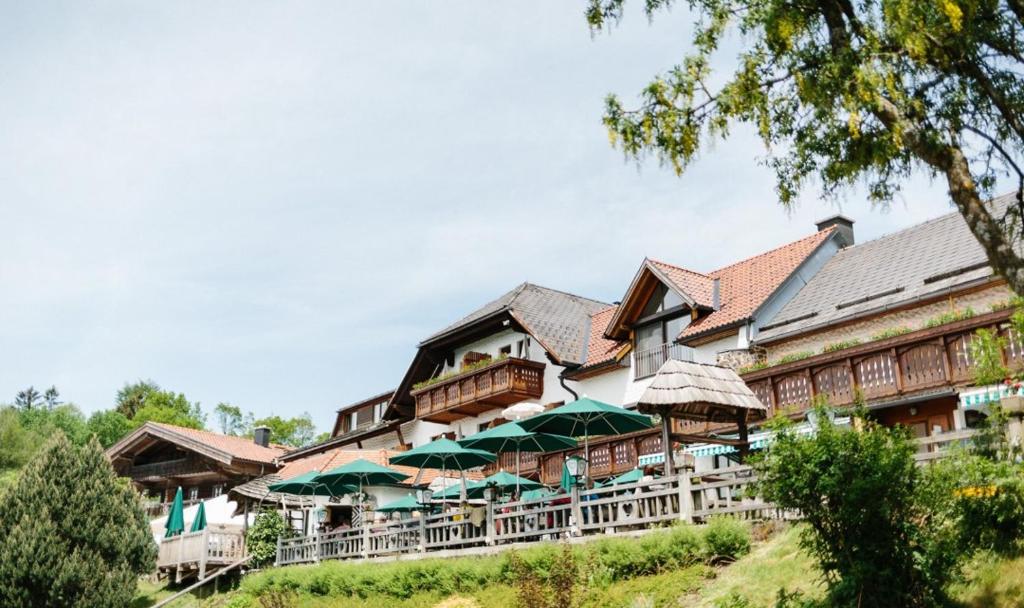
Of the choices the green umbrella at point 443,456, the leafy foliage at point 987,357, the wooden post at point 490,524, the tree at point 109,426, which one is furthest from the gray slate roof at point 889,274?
the tree at point 109,426

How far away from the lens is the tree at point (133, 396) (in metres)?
80.0

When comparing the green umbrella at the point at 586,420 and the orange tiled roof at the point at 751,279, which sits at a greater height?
the orange tiled roof at the point at 751,279

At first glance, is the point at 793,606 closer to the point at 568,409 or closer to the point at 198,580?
the point at 568,409

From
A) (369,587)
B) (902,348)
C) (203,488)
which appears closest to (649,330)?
(902,348)

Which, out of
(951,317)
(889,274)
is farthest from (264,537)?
(951,317)

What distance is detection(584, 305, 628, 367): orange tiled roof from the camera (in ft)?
104

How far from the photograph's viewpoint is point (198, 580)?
3011cm

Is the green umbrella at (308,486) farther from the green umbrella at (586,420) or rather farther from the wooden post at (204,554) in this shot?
the green umbrella at (586,420)

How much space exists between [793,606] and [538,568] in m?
5.70

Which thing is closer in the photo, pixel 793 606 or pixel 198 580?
pixel 793 606

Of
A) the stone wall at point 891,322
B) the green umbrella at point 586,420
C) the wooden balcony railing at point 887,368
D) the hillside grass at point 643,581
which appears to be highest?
the stone wall at point 891,322

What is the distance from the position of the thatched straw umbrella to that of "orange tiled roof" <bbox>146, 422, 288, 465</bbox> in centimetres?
2681

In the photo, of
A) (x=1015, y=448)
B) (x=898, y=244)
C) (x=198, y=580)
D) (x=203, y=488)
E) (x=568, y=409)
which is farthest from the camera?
(x=203, y=488)

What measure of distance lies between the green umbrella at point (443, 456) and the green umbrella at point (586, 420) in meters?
2.56
